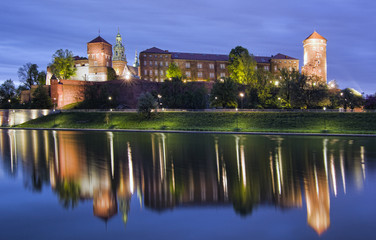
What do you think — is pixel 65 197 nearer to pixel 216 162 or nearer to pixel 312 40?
pixel 216 162

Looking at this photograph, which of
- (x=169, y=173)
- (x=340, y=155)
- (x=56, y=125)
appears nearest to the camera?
(x=169, y=173)

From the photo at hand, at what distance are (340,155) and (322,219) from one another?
12127mm

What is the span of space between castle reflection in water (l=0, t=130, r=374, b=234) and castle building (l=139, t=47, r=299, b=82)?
6005 cm

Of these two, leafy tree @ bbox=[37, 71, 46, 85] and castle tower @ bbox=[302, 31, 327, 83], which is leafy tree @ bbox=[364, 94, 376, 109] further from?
leafy tree @ bbox=[37, 71, 46, 85]

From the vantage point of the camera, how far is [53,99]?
2453 inches

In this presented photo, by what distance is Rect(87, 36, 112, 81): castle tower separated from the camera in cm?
7169

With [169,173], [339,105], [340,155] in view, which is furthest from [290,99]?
[169,173]

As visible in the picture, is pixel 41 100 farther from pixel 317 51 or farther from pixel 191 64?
pixel 317 51

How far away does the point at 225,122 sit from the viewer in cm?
4469

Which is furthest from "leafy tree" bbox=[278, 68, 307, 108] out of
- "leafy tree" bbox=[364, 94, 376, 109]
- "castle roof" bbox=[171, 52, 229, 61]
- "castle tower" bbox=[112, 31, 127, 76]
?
"castle tower" bbox=[112, 31, 127, 76]

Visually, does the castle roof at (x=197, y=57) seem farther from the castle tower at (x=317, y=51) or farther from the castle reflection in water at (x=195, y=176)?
the castle reflection in water at (x=195, y=176)

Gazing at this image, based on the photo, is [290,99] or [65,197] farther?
[290,99]

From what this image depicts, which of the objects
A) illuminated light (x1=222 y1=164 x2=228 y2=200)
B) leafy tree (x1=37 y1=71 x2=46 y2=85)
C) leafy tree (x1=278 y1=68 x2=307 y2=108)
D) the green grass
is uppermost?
leafy tree (x1=37 y1=71 x2=46 y2=85)

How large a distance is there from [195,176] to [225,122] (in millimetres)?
30923
